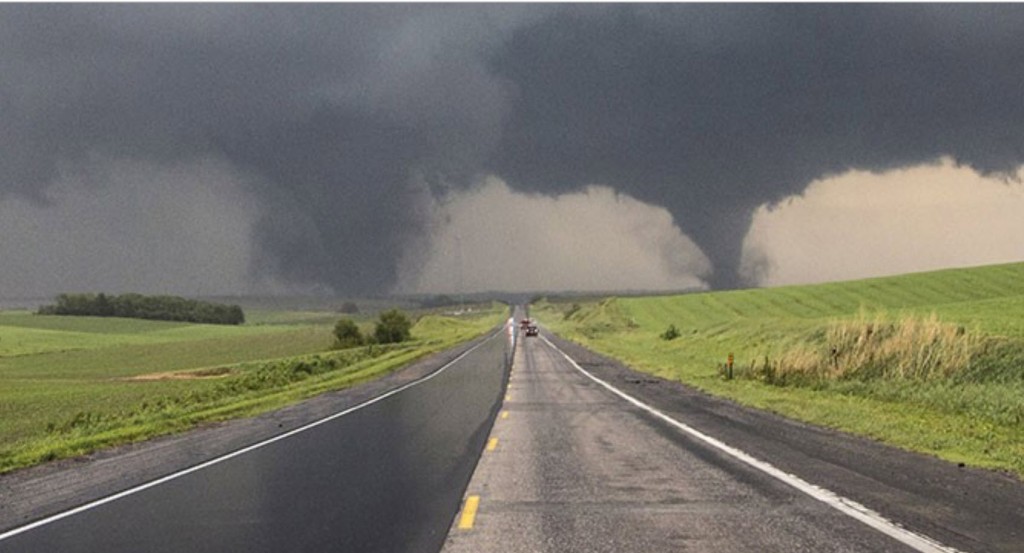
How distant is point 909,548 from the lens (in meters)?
6.81

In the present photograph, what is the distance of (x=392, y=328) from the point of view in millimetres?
97562

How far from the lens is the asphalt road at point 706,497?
717cm

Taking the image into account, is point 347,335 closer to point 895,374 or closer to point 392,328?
point 392,328

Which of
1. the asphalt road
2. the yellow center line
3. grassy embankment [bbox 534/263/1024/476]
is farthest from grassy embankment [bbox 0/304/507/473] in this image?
grassy embankment [bbox 534/263/1024/476]

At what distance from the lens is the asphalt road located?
7.17 meters

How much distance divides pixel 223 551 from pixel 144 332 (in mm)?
151906

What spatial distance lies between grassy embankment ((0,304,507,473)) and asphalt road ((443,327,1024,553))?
30.3 feet

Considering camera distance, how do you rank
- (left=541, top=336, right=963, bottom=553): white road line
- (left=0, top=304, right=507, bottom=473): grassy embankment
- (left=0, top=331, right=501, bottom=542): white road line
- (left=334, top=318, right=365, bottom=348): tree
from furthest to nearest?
(left=334, top=318, right=365, bottom=348): tree
(left=0, top=304, right=507, bottom=473): grassy embankment
(left=0, top=331, right=501, bottom=542): white road line
(left=541, top=336, right=963, bottom=553): white road line

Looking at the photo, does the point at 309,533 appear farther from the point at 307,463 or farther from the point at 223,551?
the point at 307,463

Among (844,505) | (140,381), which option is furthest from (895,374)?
(140,381)

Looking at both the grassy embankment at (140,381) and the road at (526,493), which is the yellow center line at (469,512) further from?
the grassy embankment at (140,381)

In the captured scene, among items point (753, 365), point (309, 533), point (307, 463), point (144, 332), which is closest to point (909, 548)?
point (309, 533)

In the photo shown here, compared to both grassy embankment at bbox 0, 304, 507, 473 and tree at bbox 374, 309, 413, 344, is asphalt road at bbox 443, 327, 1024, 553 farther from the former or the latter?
tree at bbox 374, 309, 413, 344

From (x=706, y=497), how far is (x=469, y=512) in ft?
9.29
